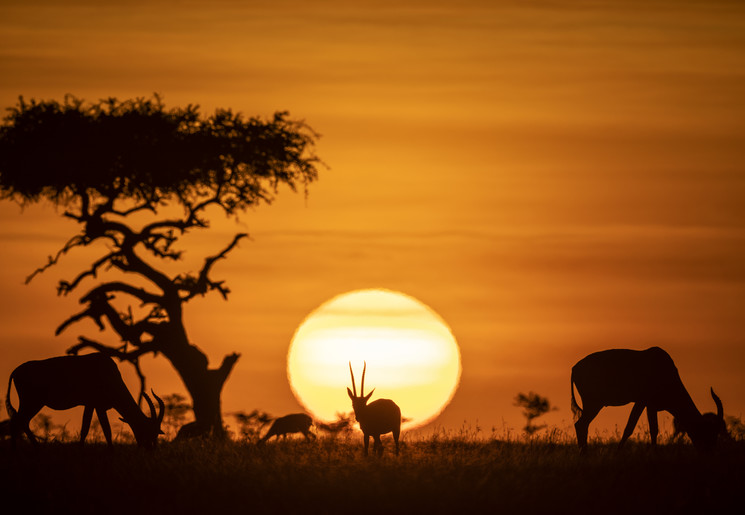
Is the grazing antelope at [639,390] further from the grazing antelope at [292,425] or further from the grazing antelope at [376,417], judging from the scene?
the grazing antelope at [292,425]

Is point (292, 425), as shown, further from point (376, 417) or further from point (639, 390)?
point (639, 390)

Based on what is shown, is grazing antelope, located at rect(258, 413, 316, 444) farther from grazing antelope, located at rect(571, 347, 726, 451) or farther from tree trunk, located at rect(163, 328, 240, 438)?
grazing antelope, located at rect(571, 347, 726, 451)

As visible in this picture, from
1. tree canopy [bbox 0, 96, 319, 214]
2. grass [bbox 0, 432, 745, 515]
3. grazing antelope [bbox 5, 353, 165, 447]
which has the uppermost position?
tree canopy [bbox 0, 96, 319, 214]

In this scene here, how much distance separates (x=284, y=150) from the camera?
39.6 metres

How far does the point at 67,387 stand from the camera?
92.1 feet

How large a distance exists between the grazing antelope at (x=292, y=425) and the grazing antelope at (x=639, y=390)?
9838mm

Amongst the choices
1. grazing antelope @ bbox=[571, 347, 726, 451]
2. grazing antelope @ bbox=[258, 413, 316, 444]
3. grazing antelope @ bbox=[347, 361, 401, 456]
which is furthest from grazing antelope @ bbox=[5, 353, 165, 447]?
grazing antelope @ bbox=[571, 347, 726, 451]

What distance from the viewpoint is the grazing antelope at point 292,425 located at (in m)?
35.7

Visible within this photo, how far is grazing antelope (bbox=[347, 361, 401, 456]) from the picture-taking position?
27297 millimetres

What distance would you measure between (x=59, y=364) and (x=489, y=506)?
11703 mm

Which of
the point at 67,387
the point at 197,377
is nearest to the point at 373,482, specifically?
the point at 67,387

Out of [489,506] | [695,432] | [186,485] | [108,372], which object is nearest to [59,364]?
[108,372]

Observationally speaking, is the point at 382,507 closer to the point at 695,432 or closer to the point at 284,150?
the point at 695,432

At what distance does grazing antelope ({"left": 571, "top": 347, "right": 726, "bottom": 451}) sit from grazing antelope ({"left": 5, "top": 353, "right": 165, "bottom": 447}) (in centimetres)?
1041
